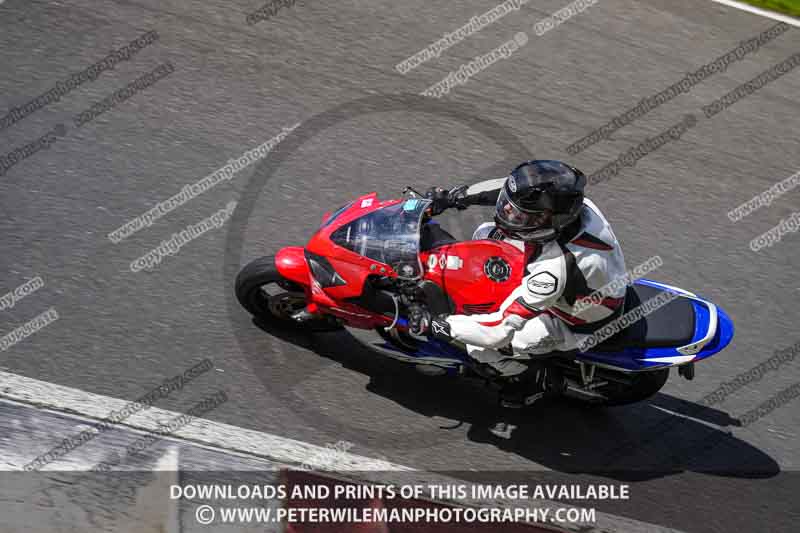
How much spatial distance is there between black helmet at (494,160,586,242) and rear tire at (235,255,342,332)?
1513 mm

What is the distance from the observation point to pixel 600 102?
8102 millimetres

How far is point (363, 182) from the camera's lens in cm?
705

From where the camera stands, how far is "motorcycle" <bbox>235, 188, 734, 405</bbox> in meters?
5.25

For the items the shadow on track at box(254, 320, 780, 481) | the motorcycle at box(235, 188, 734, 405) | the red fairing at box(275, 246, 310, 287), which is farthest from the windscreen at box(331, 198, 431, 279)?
the shadow on track at box(254, 320, 780, 481)

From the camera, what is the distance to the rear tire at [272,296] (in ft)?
18.2

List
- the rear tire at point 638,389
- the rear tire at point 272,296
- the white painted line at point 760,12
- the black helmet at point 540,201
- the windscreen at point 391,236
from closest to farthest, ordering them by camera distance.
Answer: the black helmet at point 540,201
the windscreen at point 391,236
the rear tire at point 272,296
the rear tire at point 638,389
the white painted line at point 760,12

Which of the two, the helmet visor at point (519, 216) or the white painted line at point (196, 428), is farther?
the white painted line at point (196, 428)

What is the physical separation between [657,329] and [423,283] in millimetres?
1489

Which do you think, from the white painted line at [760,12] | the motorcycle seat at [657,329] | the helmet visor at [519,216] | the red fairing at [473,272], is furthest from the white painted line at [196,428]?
the white painted line at [760,12]

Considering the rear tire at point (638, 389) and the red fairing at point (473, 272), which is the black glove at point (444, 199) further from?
the rear tire at point (638, 389)

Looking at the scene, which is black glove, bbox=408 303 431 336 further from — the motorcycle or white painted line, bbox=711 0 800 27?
white painted line, bbox=711 0 800 27

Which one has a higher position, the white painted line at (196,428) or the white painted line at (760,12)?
the white painted line at (760,12)

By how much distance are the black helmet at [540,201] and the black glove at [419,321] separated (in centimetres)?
72

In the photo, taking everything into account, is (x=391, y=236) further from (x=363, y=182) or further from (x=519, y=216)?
(x=363, y=182)
